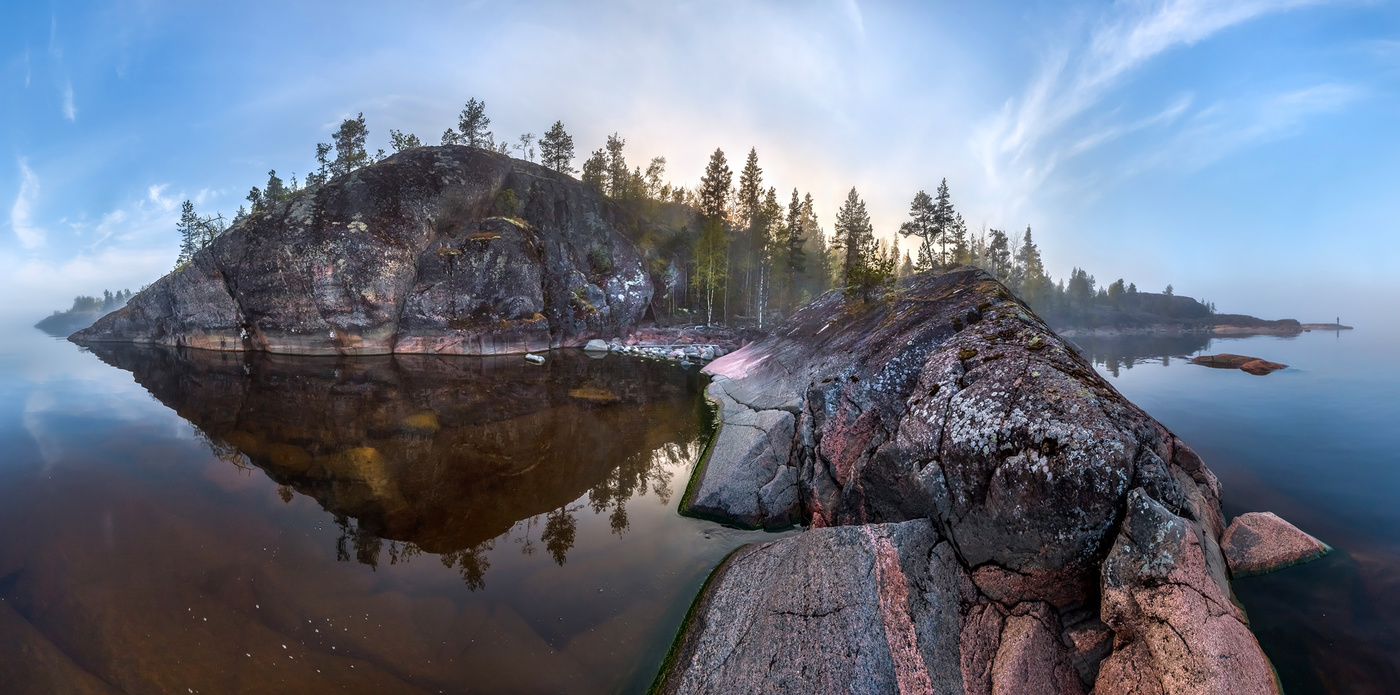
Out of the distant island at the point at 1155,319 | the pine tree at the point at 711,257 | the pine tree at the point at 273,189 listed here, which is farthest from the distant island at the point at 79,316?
the distant island at the point at 1155,319

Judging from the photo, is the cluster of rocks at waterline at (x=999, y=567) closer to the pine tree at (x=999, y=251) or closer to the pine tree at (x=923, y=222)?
the pine tree at (x=923, y=222)

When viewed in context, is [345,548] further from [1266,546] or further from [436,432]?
[1266,546]

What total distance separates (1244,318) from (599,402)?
126 meters

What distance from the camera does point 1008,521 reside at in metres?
6.29

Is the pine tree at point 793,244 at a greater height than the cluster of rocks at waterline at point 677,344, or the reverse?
the pine tree at point 793,244

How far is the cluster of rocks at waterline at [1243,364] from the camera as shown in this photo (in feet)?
94.9

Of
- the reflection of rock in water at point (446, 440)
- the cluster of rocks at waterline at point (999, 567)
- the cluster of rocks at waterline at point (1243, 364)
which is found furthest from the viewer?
the cluster of rocks at waterline at point (1243, 364)

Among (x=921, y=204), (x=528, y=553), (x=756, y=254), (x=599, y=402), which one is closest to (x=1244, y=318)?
(x=921, y=204)

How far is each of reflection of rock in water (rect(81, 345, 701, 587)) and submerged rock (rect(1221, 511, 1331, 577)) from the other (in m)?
11.6

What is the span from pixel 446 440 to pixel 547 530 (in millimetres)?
8072

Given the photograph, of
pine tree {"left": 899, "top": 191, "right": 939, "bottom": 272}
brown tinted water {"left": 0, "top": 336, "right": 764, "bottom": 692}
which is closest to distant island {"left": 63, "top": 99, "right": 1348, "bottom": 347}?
pine tree {"left": 899, "top": 191, "right": 939, "bottom": 272}

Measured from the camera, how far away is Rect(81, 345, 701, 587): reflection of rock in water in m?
10.6

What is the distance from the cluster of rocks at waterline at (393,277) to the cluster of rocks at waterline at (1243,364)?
159 feet

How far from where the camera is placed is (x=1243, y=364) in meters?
30.7
